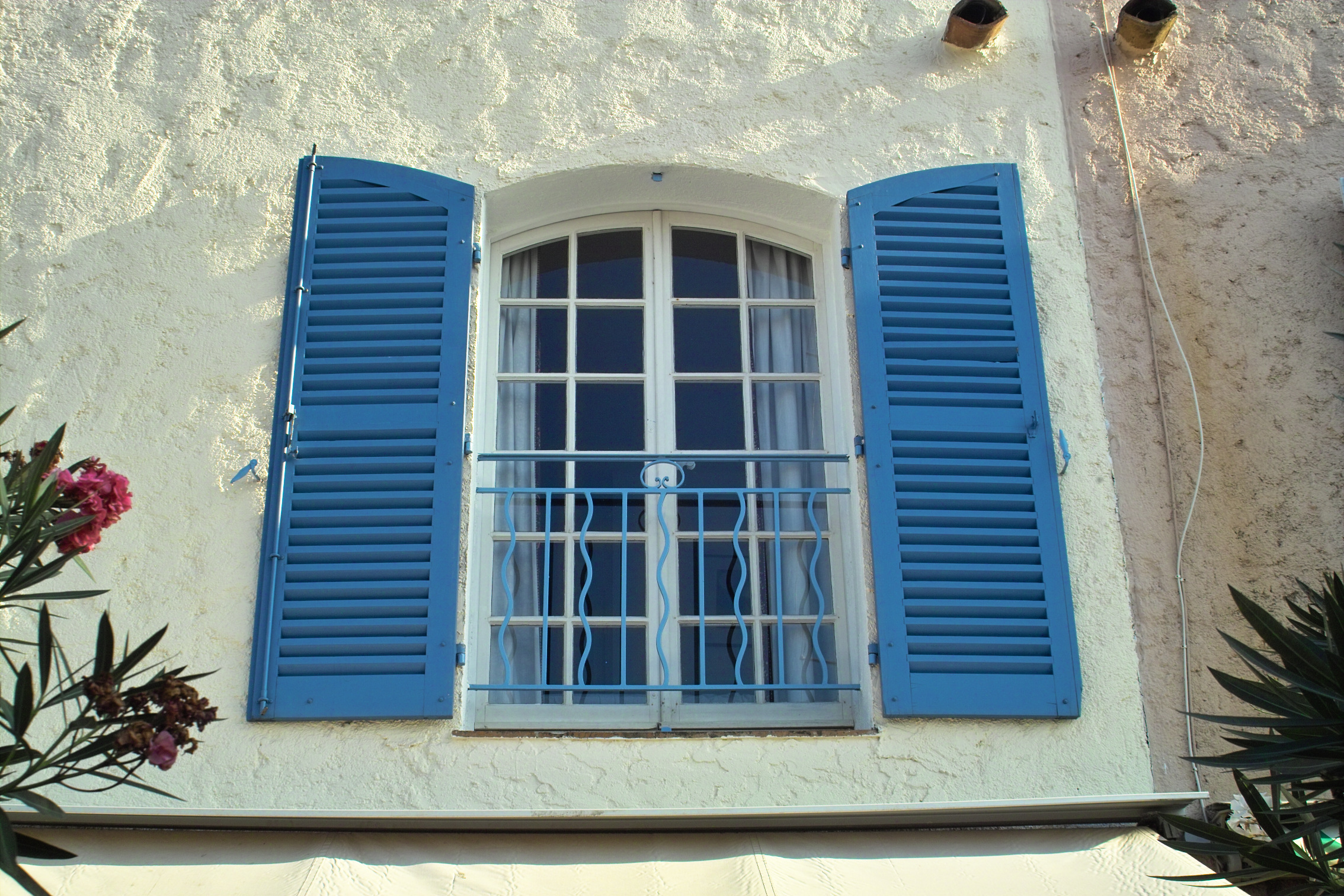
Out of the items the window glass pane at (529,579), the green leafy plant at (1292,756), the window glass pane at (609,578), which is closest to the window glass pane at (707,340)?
the window glass pane at (609,578)

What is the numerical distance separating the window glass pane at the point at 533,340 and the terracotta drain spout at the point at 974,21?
1945mm

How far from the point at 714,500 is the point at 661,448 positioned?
283 millimetres

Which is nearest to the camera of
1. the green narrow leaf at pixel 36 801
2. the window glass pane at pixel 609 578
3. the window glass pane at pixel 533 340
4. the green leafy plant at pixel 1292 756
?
the green narrow leaf at pixel 36 801

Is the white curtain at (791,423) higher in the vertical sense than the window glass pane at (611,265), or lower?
lower

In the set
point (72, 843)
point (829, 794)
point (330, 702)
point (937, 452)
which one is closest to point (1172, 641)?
point (937, 452)

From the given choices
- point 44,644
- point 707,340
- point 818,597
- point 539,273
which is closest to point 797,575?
point 818,597

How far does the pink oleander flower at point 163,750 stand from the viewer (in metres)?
2.91

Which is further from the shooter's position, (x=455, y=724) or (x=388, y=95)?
(x=388, y=95)

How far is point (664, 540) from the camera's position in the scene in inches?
189

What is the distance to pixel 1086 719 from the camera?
436cm

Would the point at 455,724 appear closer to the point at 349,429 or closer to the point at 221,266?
the point at 349,429

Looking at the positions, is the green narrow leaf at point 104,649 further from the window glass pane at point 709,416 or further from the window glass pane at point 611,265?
the window glass pane at point 611,265

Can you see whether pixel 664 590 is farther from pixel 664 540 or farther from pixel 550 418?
pixel 550 418

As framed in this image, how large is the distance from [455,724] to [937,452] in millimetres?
1906
